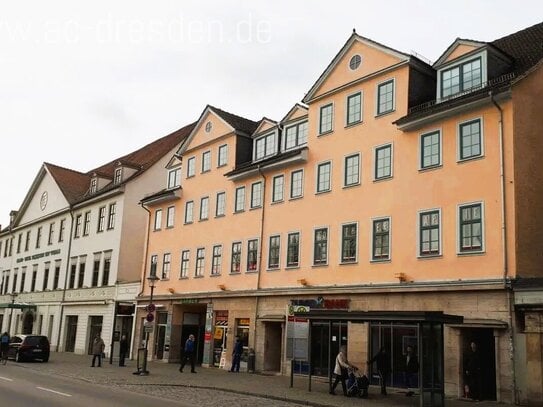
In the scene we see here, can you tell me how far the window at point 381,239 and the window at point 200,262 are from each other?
43.8ft

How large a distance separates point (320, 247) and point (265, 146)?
326 inches

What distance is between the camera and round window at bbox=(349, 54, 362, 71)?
28266mm

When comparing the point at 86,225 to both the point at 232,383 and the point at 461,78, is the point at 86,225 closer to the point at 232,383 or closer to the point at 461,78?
the point at 232,383

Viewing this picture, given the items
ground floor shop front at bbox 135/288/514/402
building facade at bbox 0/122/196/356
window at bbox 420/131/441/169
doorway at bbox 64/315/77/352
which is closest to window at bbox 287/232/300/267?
ground floor shop front at bbox 135/288/514/402

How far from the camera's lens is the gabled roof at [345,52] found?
2651 cm

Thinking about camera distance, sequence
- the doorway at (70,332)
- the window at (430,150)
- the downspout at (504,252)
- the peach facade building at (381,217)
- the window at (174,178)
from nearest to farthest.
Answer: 1. the downspout at (504,252)
2. the peach facade building at (381,217)
3. the window at (430,150)
4. the window at (174,178)
5. the doorway at (70,332)

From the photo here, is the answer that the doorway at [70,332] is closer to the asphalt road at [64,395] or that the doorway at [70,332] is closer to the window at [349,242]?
the asphalt road at [64,395]

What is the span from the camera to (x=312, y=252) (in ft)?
93.8

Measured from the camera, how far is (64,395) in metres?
18.1

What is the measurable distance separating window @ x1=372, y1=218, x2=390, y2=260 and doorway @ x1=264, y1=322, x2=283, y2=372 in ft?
24.4

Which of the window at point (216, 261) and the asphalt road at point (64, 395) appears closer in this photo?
the asphalt road at point (64, 395)

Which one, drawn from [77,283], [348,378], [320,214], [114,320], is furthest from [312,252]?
[77,283]

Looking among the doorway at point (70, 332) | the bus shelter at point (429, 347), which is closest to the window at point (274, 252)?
the bus shelter at point (429, 347)

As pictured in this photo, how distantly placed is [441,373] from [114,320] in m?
28.4
